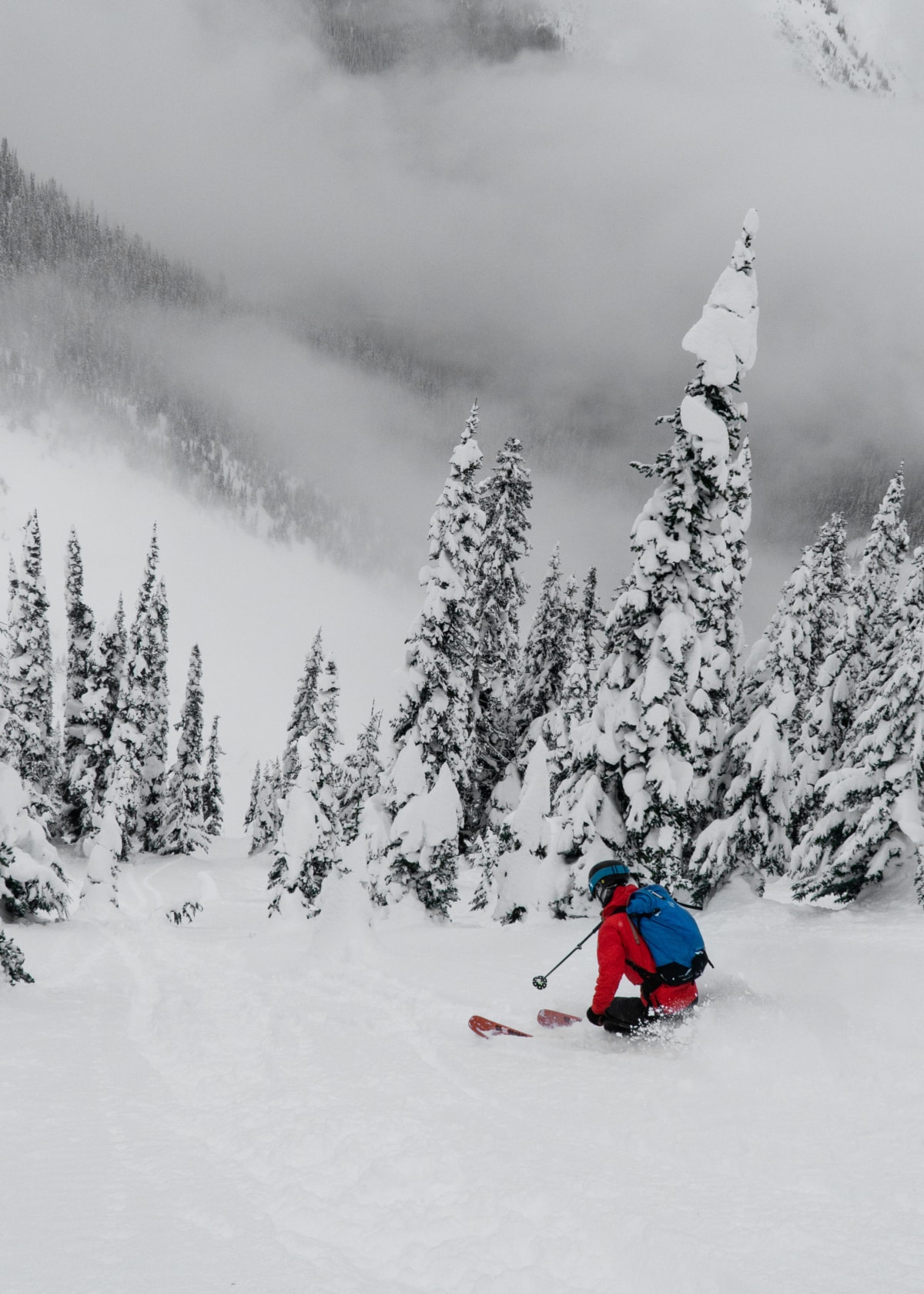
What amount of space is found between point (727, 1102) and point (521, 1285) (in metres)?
3.09

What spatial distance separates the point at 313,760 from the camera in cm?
2417

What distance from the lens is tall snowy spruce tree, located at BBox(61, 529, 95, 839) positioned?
49062 millimetres

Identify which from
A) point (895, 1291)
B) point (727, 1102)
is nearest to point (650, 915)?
point (727, 1102)

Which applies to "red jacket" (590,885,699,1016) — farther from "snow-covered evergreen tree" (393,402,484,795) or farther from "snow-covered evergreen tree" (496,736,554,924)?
"snow-covered evergreen tree" (393,402,484,795)

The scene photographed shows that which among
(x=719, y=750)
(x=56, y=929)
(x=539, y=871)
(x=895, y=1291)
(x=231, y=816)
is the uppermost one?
(x=895, y=1291)

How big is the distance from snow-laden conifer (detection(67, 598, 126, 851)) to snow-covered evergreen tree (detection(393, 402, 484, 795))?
32.5 m

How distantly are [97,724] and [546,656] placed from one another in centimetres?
3146

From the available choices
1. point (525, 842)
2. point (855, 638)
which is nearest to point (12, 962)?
point (525, 842)

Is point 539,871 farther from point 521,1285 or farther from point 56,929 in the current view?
point 521,1285

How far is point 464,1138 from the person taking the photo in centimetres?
541

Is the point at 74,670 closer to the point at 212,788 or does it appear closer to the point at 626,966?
the point at 212,788

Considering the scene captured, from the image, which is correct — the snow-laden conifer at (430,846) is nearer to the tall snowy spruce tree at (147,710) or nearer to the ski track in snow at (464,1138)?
the ski track in snow at (464,1138)

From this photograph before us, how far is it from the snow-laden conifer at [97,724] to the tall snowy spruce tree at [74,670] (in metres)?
0.39

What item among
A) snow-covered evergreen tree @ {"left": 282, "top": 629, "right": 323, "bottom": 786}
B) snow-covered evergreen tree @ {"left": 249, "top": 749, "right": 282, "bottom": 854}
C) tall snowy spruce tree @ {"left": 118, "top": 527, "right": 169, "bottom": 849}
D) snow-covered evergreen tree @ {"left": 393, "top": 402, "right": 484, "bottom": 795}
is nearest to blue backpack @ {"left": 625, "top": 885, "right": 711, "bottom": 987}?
snow-covered evergreen tree @ {"left": 393, "top": 402, "right": 484, "bottom": 795}
